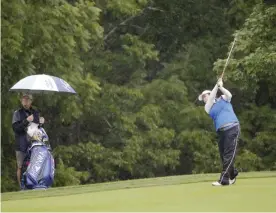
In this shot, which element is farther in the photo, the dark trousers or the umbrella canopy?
the umbrella canopy

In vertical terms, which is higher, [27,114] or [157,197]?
[27,114]

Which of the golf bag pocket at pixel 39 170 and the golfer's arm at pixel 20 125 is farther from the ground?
the golfer's arm at pixel 20 125

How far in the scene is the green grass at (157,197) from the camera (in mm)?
8141

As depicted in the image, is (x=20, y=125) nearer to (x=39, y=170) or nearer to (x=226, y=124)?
(x=39, y=170)

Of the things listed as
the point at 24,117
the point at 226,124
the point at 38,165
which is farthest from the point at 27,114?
the point at 226,124

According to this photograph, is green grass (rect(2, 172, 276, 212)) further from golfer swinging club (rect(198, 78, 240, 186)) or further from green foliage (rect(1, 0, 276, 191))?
green foliage (rect(1, 0, 276, 191))

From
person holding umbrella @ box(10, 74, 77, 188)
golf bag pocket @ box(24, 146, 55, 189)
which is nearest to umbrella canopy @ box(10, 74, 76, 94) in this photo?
person holding umbrella @ box(10, 74, 77, 188)

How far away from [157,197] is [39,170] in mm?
3346

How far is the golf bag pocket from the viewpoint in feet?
39.9

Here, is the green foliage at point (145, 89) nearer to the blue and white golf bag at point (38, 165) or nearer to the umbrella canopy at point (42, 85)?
the umbrella canopy at point (42, 85)

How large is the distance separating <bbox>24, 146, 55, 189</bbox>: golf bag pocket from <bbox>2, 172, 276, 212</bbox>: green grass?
1176 mm

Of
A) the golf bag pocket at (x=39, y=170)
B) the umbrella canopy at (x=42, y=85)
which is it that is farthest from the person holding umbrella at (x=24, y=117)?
the umbrella canopy at (x=42, y=85)

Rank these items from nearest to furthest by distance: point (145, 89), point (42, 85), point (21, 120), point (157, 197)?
point (157, 197) → point (21, 120) → point (42, 85) → point (145, 89)

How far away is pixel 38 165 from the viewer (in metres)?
12.2
